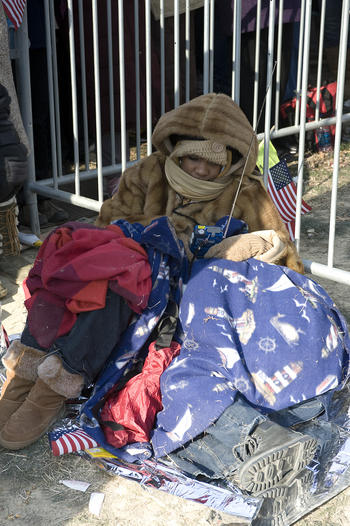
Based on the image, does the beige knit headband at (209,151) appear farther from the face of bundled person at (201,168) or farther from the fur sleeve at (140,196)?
the fur sleeve at (140,196)

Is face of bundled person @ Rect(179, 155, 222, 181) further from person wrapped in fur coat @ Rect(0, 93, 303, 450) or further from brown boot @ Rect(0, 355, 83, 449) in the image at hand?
brown boot @ Rect(0, 355, 83, 449)

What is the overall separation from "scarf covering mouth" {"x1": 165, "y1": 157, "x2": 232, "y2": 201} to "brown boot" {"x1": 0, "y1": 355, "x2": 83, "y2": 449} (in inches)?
36.8

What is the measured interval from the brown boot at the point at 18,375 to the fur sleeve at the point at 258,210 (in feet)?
3.51

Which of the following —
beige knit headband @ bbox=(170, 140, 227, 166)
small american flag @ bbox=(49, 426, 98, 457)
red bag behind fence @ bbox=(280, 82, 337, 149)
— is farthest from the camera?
red bag behind fence @ bbox=(280, 82, 337, 149)

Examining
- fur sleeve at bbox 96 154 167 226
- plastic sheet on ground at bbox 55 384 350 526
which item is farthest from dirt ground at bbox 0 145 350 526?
fur sleeve at bbox 96 154 167 226

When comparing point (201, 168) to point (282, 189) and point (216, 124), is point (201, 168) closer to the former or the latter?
point (216, 124)

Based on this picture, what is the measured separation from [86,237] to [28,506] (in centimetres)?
97

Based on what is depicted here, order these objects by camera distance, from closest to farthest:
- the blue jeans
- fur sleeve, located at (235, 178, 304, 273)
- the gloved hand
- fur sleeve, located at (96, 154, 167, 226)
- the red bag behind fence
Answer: the blue jeans
the gloved hand
fur sleeve, located at (235, 178, 304, 273)
fur sleeve, located at (96, 154, 167, 226)
the red bag behind fence

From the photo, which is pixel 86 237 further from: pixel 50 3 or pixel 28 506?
pixel 50 3

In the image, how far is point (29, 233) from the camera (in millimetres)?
4594

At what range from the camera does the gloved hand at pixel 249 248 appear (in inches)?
105

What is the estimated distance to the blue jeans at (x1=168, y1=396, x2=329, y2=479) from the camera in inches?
89.2

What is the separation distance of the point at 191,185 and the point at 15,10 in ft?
6.37

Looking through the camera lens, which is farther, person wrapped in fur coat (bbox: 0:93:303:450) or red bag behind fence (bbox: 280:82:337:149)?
red bag behind fence (bbox: 280:82:337:149)
